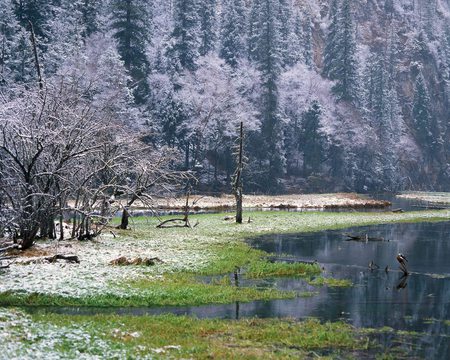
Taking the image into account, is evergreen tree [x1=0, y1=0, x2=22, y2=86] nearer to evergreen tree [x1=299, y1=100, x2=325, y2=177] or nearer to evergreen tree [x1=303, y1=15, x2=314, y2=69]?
evergreen tree [x1=299, y1=100, x2=325, y2=177]

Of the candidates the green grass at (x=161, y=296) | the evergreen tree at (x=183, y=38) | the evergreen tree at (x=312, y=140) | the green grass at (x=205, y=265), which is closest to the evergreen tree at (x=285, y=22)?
the evergreen tree at (x=312, y=140)

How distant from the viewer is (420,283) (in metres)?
26.4

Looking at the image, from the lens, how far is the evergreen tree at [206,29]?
11162 centimetres

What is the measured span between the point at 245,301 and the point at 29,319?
7.81 m

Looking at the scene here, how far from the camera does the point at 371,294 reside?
23.5 meters

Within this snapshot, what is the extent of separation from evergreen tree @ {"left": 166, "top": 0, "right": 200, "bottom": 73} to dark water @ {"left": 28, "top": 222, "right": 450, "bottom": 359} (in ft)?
215

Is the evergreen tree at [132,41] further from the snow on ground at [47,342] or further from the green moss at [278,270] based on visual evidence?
the snow on ground at [47,342]

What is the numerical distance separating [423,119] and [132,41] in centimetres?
7653

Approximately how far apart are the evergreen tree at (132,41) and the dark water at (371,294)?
5723 cm

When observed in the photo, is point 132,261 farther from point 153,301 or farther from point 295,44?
point 295,44

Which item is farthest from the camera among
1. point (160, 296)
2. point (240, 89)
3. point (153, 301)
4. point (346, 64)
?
point (346, 64)

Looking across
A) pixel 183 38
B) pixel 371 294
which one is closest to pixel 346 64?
pixel 183 38

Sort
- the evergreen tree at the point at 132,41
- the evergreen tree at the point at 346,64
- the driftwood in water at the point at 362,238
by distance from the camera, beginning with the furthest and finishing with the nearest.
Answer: the evergreen tree at the point at 346,64 → the evergreen tree at the point at 132,41 → the driftwood in water at the point at 362,238

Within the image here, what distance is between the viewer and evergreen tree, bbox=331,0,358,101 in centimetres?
11638
